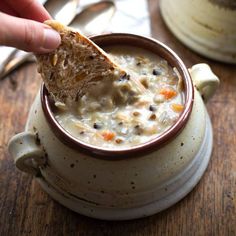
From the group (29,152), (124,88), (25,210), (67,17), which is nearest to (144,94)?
(124,88)

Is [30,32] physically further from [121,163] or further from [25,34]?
[121,163]

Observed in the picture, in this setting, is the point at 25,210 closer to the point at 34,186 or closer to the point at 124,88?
the point at 34,186

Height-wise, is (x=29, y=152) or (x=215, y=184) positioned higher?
(x=29, y=152)

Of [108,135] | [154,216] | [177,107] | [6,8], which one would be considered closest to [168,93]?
[177,107]

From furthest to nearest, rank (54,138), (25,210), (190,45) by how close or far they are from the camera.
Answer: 1. (190,45)
2. (25,210)
3. (54,138)

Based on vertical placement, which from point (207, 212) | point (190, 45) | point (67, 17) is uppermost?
point (67, 17)

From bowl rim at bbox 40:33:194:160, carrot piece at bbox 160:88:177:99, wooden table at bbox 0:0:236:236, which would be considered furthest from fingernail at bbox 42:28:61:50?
wooden table at bbox 0:0:236:236
